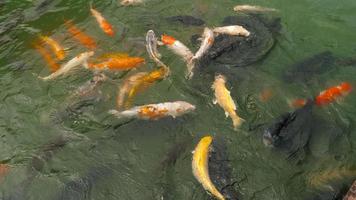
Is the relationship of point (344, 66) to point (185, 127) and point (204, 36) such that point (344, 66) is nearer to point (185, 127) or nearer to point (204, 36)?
point (204, 36)

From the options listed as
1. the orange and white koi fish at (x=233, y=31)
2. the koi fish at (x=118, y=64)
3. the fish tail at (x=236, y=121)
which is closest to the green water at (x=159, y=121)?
the fish tail at (x=236, y=121)

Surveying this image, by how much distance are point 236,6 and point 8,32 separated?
18.2 ft

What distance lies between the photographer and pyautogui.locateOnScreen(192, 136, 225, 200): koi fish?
709cm

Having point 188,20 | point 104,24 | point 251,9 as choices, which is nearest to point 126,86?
point 104,24

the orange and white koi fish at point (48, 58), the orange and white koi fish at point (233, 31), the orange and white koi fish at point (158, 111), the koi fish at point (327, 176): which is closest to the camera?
the koi fish at point (327, 176)

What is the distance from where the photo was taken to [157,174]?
756cm

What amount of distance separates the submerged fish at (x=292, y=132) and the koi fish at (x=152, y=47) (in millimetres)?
2715

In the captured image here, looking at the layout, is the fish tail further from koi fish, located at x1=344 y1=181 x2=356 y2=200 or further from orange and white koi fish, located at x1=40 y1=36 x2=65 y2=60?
orange and white koi fish, located at x1=40 y1=36 x2=65 y2=60

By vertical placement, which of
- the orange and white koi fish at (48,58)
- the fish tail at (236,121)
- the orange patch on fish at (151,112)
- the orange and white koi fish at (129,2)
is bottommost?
the fish tail at (236,121)

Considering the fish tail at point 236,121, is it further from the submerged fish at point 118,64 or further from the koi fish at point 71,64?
the koi fish at point 71,64

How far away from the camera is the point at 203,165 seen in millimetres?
7398

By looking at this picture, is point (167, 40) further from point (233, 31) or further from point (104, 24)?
point (104, 24)

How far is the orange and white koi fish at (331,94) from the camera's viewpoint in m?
8.67

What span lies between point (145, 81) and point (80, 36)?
2.39 m
